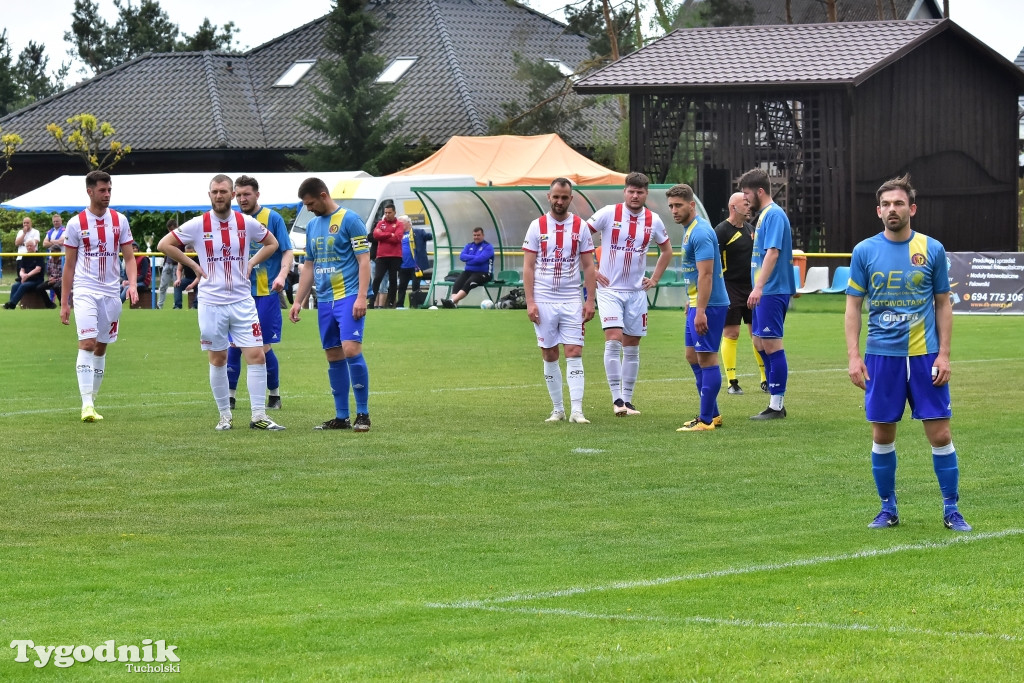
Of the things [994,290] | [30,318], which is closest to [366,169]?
[30,318]

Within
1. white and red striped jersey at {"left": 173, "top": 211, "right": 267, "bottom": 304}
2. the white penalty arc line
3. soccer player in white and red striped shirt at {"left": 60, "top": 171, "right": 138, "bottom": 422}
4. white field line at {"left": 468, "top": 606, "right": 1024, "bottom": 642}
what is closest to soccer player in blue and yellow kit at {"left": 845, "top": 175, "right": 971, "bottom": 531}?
the white penalty arc line

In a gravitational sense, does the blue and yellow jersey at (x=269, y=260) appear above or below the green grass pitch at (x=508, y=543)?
above

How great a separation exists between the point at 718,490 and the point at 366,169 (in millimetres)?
46481

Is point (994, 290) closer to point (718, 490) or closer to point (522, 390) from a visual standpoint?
point (522, 390)

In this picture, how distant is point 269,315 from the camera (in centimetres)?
1520

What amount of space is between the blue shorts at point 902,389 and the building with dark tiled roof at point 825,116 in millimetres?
27812

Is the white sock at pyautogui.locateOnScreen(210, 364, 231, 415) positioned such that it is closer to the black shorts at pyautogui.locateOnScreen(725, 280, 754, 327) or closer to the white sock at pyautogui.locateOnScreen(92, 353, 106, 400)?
the white sock at pyautogui.locateOnScreen(92, 353, 106, 400)

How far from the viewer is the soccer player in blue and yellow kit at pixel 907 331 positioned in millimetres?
8414

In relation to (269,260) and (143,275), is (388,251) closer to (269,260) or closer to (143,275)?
(143,275)

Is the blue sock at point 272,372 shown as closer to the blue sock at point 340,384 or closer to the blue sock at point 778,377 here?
the blue sock at point 340,384

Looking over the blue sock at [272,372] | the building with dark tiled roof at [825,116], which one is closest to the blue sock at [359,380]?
the blue sock at [272,372]

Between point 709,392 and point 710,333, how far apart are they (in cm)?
62

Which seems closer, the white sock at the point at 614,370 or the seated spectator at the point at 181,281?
the white sock at the point at 614,370

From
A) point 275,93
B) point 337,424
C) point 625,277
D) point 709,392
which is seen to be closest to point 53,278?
point 337,424
